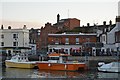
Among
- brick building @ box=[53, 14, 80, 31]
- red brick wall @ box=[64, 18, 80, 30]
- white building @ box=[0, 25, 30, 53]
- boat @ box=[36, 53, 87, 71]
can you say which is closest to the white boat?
boat @ box=[36, 53, 87, 71]

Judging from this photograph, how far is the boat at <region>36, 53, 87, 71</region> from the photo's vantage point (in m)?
49.1

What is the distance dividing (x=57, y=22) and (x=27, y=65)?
122 feet

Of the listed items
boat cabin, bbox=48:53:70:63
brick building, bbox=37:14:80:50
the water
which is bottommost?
the water

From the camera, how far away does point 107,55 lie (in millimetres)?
54844

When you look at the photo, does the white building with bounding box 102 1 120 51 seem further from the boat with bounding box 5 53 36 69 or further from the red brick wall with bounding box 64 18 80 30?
the red brick wall with bounding box 64 18 80 30

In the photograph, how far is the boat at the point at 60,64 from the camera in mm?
49125

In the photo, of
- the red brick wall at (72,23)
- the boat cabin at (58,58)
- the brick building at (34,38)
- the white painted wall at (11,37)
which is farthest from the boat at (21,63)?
the red brick wall at (72,23)

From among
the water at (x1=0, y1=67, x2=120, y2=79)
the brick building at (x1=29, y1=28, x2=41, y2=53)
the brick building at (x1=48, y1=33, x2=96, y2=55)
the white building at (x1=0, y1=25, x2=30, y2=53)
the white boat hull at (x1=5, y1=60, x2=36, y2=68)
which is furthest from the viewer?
the brick building at (x1=29, y1=28, x2=41, y2=53)

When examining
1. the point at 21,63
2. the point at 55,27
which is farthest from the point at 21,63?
the point at 55,27

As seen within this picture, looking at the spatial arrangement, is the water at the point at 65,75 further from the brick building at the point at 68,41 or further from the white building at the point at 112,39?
the brick building at the point at 68,41

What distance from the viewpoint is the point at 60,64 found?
50531mm

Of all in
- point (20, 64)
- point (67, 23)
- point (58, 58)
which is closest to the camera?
point (58, 58)

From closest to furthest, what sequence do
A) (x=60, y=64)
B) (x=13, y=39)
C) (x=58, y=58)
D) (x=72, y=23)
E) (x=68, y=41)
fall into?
(x=60, y=64) → (x=58, y=58) → (x=68, y=41) → (x=13, y=39) → (x=72, y=23)

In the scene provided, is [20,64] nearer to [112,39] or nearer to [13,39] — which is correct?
[112,39]
